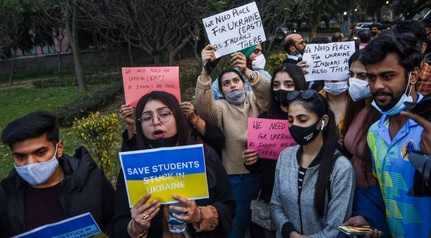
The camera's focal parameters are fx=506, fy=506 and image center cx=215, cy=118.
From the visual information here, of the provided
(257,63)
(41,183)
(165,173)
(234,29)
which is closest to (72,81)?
(257,63)

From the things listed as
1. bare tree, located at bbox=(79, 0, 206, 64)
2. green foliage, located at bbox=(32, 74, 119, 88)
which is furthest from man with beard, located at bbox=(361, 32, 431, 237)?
green foliage, located at bbox=(32, 74, 119, 88)

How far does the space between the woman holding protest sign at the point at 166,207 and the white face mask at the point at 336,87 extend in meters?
1.49

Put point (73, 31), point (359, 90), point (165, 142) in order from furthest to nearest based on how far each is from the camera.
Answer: point (73, 31) → point (359, 90) → point (165, 142)

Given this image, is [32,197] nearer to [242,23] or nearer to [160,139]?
[160,139]

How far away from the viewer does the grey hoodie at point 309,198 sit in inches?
115

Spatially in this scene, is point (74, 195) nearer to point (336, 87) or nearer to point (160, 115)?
point (160, 115)

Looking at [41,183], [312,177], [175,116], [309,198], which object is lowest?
[309,198]

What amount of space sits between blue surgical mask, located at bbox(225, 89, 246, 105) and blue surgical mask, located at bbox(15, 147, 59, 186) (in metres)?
1.68

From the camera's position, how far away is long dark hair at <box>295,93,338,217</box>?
2.94 metres

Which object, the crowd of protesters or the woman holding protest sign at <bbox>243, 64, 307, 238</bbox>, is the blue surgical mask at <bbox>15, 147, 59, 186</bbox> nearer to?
the crowd of protesters

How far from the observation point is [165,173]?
2.49 m

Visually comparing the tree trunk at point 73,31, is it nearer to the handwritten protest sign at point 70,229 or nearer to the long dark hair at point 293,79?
the long dark hair at point 293,79

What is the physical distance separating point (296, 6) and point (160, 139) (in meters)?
14.4

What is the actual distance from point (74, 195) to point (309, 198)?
134 cm
